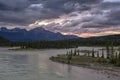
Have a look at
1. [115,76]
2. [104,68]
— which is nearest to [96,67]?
[104,68]

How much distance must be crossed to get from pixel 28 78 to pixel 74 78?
12.3 meters

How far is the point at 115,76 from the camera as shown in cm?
7988

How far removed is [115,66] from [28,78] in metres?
39.1

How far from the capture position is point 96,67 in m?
101

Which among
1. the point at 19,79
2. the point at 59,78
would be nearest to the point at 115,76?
the point at 59,78

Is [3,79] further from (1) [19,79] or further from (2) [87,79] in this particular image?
(2) [87,79]

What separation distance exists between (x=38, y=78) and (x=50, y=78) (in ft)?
10.4

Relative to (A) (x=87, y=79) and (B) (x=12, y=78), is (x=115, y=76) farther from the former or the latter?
(B) (x=12, y=78)

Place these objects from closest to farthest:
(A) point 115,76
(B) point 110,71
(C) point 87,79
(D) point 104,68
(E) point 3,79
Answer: (E) point 3,79 → (C) point 87,79 → (A) point 115,76 → (B) point 110,71 → (D) point 104,68

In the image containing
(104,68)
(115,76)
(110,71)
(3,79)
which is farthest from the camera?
(104,68)

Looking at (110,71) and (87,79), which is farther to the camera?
(110,71)

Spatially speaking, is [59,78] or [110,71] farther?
[110,71]

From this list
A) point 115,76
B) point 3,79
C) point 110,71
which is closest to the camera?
point 3,79

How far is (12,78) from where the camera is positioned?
72375 millimetres
